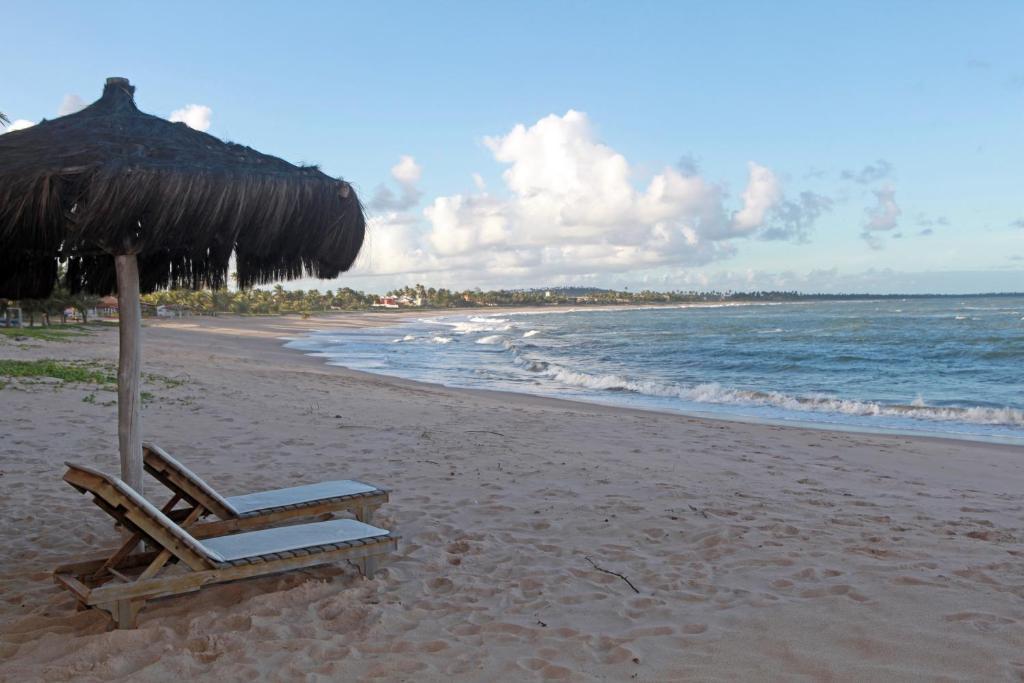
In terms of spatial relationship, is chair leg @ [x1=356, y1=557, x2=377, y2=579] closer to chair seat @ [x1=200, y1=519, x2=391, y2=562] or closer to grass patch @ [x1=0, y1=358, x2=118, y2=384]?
chair seat @ [x1=200, y1=519, x2=391, y2=562]

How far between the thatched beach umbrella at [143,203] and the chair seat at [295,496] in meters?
0.68

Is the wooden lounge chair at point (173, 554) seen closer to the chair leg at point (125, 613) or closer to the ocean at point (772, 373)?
the chair leg at point (125, 613)

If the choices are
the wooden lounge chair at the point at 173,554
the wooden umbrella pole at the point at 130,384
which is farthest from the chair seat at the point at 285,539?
the wooden umbrella pole at the point at 130,384

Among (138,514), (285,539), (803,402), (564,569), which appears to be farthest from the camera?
(803,402)

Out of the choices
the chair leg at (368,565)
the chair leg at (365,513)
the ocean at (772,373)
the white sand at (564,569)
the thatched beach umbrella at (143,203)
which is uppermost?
the thatched beach umbrella at (143,203)

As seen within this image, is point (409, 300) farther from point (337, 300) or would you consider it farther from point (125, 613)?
point (125, 613)

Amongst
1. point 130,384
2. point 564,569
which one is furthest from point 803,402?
point 130,384

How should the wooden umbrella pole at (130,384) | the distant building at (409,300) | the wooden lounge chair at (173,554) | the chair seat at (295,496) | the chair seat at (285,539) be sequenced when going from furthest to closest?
the distant building at (409,300)
the chair seat at (295,496)
the wooden umbrella pole at (130,384)
the chair seat at (285,539)
the wooden lounge chair at (173,554)

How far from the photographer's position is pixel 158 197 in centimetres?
344

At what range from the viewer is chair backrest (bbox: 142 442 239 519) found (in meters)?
4.18

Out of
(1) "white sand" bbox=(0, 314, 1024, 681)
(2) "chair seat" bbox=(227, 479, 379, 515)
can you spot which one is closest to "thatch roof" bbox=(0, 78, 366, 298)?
(2) "chair seat" bbox=(227, 479, 379, 515)

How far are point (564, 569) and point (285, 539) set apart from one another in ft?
4.83

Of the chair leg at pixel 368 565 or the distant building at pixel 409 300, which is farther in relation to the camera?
the distant building at pixel 409 300

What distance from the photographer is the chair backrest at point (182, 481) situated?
4.18m
